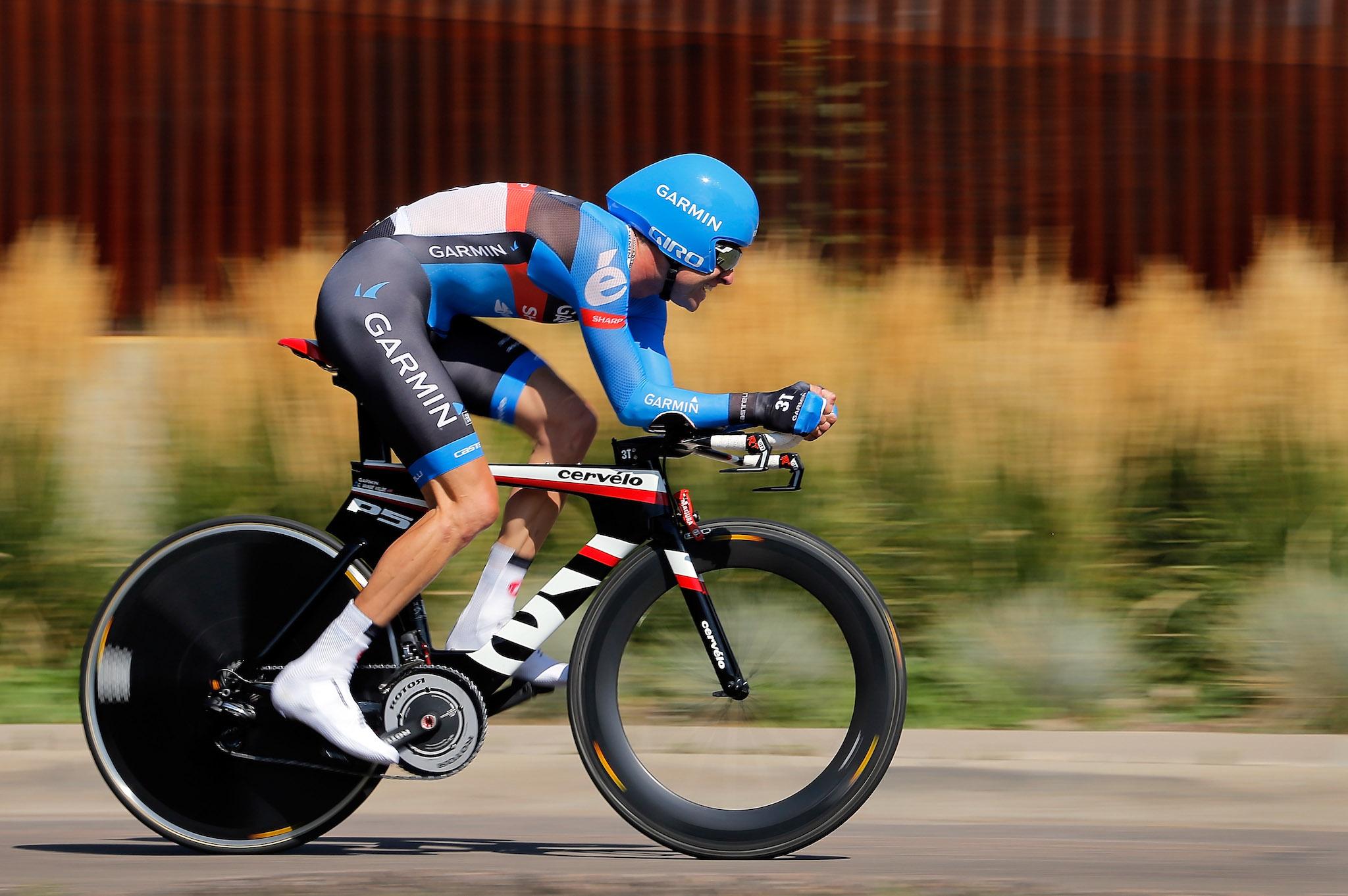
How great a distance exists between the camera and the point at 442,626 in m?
6.68

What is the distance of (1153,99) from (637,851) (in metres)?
6.93

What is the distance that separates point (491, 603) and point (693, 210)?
1207 mm

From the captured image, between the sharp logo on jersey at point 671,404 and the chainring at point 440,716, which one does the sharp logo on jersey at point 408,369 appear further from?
the chainring at point 440,716

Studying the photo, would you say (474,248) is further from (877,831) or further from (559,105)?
(559,105)

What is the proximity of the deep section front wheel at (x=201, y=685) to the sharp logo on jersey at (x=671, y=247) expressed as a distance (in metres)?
1.21

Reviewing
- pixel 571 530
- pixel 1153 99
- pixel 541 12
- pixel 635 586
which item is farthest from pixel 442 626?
pixel 1153 99

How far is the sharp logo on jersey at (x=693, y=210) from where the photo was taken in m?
4.44

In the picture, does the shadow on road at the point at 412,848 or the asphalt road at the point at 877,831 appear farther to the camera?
the shadow on road at the point at 412,848

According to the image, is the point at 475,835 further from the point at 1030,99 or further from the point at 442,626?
the point at 1030,99

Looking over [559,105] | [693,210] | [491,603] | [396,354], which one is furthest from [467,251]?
[559,105]

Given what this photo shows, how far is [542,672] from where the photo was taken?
4629mm

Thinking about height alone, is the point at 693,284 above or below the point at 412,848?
above

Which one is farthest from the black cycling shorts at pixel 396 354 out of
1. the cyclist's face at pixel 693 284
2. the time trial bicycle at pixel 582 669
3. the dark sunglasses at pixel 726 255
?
the dark sunglasses at pixel 726 255

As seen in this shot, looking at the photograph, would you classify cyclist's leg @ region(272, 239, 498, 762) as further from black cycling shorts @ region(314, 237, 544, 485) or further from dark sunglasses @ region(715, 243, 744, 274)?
dark sunglasses @ region(715, 243, 744, 274)
